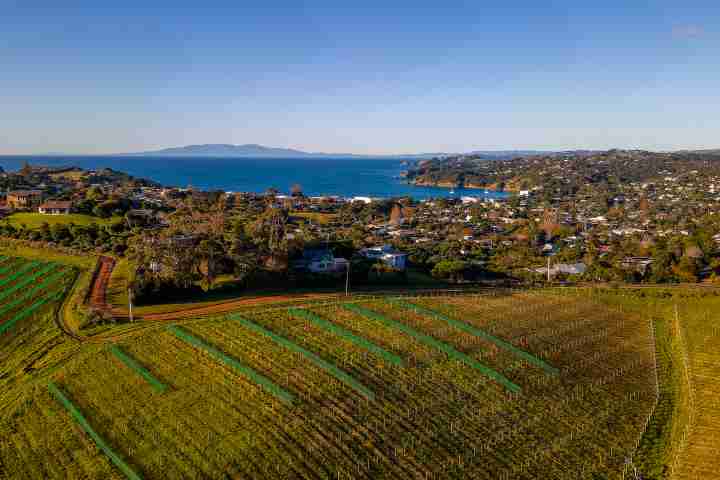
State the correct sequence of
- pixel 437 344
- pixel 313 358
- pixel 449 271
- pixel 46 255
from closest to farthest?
pixel 313 358
pixel 437 344
pixel 449 271
pixel 46 255

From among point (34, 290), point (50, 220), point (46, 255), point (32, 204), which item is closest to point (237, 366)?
point (34, 290)

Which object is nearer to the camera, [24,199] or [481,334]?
[481,334]

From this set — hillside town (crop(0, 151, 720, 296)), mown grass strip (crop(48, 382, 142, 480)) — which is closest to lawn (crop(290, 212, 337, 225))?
hillside town (crop(0, 151, 720, 296))

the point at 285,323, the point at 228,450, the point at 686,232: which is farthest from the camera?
the point at 686,232

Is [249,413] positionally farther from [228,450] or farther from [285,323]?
[285,323]

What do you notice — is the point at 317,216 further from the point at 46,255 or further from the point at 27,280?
the point at 27,280

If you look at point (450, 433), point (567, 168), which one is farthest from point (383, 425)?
point (567, 168)

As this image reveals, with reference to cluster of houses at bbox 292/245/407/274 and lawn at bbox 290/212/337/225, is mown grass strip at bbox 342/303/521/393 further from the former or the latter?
lawn at bbox 290/212/337/225

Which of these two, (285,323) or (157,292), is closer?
(285,323)
